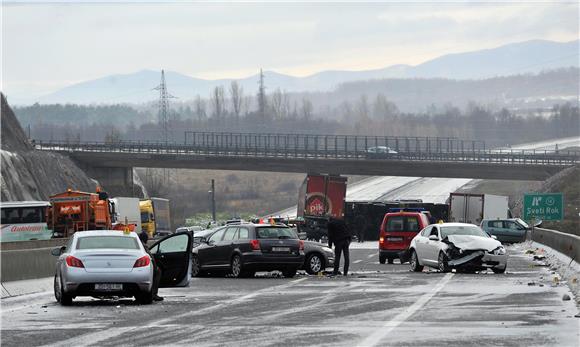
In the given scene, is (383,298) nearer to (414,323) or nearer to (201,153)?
(414,323)

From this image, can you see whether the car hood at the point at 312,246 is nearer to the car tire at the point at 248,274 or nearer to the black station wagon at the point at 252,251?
the black station wagon at the point at 252,251

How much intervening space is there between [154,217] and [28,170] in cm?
1936

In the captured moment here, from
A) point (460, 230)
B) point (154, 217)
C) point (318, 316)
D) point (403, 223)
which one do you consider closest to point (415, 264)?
point (460, 230)

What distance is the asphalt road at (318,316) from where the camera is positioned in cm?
1683

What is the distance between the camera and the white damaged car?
111ft

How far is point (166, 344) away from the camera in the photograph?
1636cm

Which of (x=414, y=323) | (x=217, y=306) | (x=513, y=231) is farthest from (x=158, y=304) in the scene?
(x=513, y=231)

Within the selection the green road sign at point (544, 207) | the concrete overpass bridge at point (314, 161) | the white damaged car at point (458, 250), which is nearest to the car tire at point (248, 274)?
the white damaged car at point (458, 250)

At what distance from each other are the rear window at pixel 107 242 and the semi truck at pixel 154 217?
57.9m

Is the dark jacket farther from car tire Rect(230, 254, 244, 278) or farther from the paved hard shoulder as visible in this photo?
the paved hard shoulder

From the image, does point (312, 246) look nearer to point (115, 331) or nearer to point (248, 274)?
point (248, 274)

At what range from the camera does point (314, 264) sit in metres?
35.2

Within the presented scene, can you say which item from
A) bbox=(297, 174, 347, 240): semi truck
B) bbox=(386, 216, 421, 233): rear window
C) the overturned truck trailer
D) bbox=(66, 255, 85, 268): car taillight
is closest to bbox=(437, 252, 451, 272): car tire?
bbox=(386, 216, 421, 233): rear window

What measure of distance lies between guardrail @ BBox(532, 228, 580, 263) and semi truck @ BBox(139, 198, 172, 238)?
32.1m
